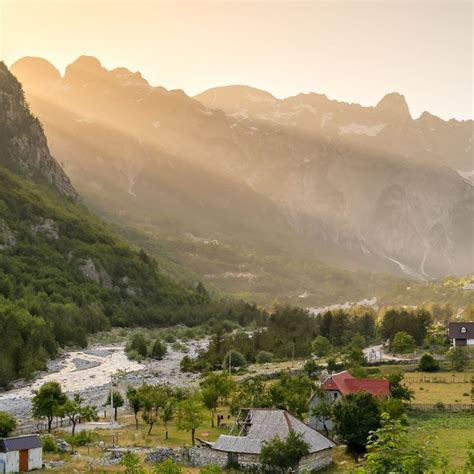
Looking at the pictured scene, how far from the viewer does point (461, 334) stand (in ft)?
420

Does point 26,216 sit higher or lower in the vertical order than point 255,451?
higher

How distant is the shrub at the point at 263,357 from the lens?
391 ft

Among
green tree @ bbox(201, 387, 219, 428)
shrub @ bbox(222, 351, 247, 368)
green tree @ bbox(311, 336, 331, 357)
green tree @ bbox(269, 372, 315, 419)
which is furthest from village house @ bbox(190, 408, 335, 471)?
green tree @ bbox(311, 336, 331, 357)

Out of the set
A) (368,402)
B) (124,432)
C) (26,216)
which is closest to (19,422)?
(124,432)

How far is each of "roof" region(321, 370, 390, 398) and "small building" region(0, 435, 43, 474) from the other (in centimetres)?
2824

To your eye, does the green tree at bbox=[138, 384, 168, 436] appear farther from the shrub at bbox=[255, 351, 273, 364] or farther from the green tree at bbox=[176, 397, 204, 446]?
the shrub at bbox=[255, 351, 273, 364]

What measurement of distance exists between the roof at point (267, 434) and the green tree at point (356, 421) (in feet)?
5.31

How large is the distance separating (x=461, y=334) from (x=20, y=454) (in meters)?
94.7

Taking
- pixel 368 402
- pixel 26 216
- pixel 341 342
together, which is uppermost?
pixel 26 216

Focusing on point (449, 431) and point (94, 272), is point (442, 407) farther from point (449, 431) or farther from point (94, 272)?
point (94, 272)

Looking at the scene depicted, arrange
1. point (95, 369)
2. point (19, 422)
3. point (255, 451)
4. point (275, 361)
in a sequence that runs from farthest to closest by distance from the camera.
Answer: point (275, 361), point (95, 369), point (19, 422), point (255, 451)

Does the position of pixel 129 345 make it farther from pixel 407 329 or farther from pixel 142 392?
pixel 142 392

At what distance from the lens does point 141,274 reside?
651ft

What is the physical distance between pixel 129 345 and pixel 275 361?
29319 mm
